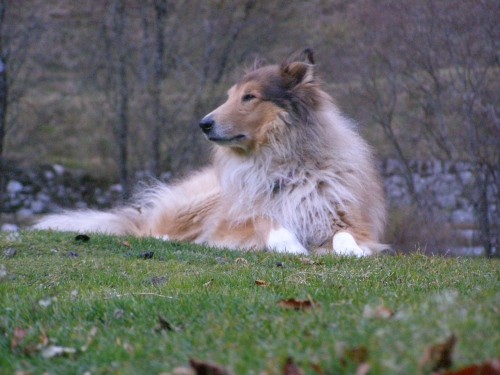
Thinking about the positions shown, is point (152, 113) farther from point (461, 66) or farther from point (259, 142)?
point (259, 142)

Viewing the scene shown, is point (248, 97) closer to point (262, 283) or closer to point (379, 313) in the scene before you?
point (262, 283)

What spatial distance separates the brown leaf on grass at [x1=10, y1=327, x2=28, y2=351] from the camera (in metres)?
3.97

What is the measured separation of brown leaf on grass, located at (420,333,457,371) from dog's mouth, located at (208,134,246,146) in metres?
6.15

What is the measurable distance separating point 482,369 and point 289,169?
20.7 ft

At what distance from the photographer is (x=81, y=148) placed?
62.4ft

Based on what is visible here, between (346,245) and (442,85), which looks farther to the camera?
(442,85)

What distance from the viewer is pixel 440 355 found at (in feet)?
8.65

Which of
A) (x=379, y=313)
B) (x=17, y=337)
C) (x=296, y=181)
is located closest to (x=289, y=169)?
(x=296, y=181)

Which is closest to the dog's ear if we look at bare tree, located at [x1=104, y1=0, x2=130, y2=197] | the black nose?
the black nose

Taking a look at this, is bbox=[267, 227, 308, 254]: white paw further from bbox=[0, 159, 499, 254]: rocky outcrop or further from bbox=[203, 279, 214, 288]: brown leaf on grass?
bbox=[0, 159, 499, 254]: rocky outcrop

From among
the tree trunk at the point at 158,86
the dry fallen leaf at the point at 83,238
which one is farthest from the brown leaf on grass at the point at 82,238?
the tree trunk at the point at 158,86

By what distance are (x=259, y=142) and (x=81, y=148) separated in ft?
36.4

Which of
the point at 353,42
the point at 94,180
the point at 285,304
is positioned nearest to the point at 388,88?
the point at 353,42

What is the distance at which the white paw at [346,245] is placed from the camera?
7.64m
